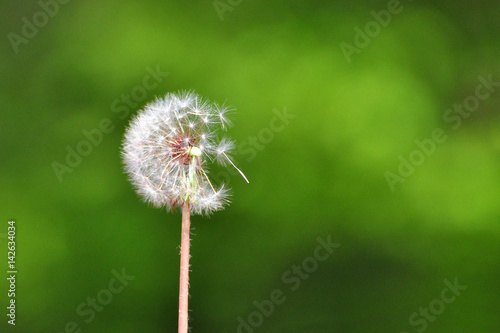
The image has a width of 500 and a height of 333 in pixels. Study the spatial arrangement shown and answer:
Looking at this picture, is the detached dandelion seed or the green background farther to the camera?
the green background

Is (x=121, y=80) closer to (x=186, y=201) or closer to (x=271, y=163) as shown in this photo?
(x=271, y=163)

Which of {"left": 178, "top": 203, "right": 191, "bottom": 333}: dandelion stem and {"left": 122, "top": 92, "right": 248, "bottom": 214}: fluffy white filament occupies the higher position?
{"left": 122, "top": 92, "right": 248, "bottom": 214}: fluffy white filament

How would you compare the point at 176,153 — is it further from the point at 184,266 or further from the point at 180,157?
the point at 184,266

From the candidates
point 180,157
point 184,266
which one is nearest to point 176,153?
point 180,157

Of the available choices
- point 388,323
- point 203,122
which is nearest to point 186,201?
point 203,122

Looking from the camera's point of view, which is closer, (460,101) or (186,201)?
(186,201)
